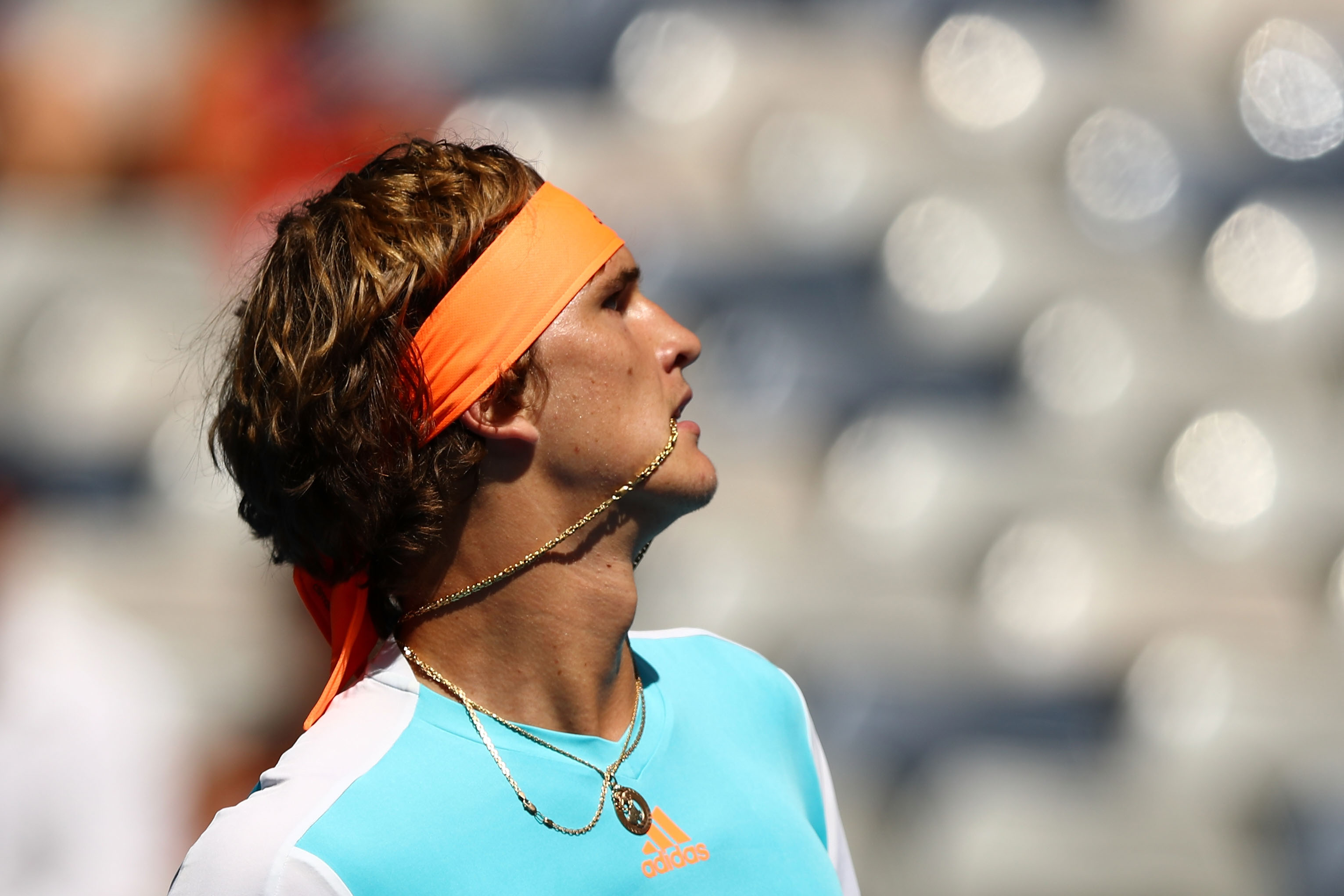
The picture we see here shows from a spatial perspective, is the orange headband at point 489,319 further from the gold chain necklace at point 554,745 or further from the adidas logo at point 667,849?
the adidas logo at point 667,849

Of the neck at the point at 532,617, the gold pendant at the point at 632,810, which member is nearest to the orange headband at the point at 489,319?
Answer: the neck at the point at 532,617

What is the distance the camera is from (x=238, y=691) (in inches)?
94.8

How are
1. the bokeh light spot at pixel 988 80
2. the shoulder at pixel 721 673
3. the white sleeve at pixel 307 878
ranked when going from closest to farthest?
the white sleeve at pixel 307 878 < the shoulder at pixel 721 673 < the bokeh light spot at pixel 988 80

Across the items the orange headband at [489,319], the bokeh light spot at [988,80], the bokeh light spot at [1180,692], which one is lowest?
the bokeh light spot at [1180,692]

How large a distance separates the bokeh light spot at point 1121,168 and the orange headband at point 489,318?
5.23 feet

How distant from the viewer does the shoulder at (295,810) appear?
104 cm

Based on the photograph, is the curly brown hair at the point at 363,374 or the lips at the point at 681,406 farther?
the lips at the point at 681,406

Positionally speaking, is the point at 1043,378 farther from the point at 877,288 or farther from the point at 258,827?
the point at 258,827

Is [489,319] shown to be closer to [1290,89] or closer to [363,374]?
[363,374]

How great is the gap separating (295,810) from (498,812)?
20 cm

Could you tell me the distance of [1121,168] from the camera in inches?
99.3

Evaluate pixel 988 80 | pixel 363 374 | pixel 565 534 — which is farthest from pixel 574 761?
pixel 988 80

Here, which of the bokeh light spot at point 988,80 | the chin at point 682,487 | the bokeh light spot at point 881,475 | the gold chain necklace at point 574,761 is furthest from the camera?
the bokeh light spot at point 988,80

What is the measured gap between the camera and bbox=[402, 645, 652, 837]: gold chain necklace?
3.93 ft
